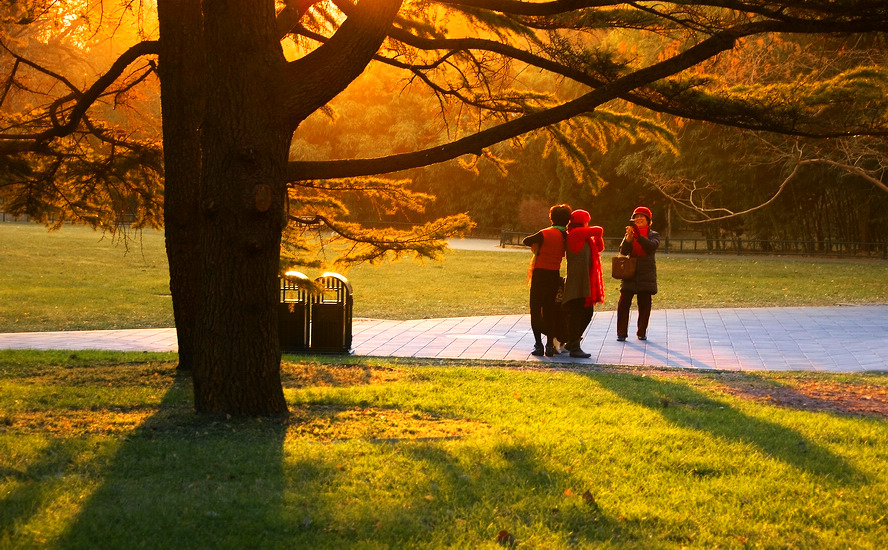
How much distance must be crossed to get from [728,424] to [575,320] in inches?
190

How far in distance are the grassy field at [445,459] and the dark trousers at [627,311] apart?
2594 millimetres

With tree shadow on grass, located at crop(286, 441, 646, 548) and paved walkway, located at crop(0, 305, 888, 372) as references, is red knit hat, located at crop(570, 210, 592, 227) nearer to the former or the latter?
paved walkway, located at crop(0, 305, 888, 372)

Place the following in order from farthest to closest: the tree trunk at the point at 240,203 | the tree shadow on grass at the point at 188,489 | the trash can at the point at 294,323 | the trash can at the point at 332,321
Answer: the trash can at the point at 294,323 → the trash can at the point at 332,321 → the tree trunk at the point at 240,203 → the tree shadow on grass at the point at 188,489

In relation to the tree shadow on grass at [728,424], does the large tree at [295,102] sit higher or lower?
higher

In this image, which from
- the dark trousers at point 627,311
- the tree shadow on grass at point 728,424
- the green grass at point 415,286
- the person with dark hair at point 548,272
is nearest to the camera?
the tree shadow on grass at point 728,424

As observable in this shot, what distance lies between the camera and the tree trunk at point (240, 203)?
6.71m

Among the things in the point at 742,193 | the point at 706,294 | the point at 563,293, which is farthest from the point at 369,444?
the point at 742,193

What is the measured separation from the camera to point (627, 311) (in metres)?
→ 13.4

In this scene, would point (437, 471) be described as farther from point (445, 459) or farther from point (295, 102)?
point (295, 102)

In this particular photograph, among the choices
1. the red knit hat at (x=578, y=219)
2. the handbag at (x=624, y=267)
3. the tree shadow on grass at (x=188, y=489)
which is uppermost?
the red knit hat at (x=578, y=219)

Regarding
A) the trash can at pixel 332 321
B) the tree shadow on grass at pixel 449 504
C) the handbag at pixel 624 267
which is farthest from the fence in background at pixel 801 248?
the tree shadow on grass at pixel 449 504

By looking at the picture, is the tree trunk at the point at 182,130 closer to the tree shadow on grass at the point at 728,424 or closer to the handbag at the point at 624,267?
the tree shadow on grass at the point at 728,424

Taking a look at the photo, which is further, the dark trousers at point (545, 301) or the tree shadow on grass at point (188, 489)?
the dark trousers at point (545, 301)

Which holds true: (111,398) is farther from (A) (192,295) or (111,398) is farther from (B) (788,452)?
(B) (788,452)
